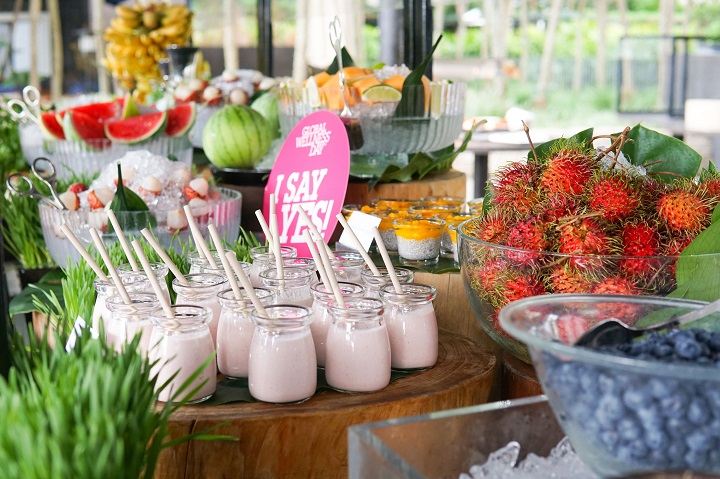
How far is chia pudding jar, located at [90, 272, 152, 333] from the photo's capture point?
1.20m

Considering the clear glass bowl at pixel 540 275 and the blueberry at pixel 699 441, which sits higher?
the clear glass bowl at pixel 540 275

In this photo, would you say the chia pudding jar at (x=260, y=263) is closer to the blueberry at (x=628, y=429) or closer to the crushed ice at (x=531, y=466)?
the crushed ice at (x=531, y=466)

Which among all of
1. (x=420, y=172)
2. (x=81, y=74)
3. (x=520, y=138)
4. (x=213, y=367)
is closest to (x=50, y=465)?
(x=213, y=367)

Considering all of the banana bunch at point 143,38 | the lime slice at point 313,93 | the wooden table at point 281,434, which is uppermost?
the banana bunch at point 143,38

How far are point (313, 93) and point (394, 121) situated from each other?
0.67 feet

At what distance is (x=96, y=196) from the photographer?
179cm

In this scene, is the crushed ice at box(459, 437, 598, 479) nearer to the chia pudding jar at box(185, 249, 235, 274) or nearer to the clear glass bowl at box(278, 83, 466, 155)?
the chia pudding jar at box(185, 249, 235, 274)

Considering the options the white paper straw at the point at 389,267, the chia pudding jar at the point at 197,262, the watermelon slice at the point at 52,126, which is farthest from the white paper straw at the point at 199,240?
the watermelon slice at the point at 52,126

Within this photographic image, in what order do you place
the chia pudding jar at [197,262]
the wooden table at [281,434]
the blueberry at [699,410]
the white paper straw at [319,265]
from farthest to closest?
the chia pudding jar at [197,262], the white paper straw at [319,265], the wooden table at [281,434], the blueberry at [699,410]

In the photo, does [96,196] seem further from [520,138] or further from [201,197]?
[520,138]

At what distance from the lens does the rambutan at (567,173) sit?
1.16m

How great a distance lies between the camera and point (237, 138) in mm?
2262

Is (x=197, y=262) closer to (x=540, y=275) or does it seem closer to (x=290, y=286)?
(x=290, y=286)

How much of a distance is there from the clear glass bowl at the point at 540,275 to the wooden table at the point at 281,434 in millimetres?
173
